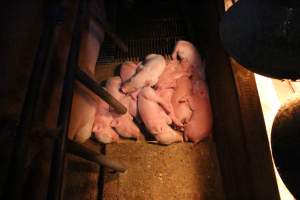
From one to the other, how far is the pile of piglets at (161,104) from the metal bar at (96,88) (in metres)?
0.14

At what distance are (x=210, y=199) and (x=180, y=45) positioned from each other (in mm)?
1428

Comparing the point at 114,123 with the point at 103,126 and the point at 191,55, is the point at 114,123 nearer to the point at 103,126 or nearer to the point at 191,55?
the point at 103,126

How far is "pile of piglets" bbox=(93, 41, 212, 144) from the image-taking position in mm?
2129

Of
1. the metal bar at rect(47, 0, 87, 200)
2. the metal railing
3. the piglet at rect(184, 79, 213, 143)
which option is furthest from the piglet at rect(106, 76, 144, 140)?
the metal bar at rect(47, 0, 87, 200)

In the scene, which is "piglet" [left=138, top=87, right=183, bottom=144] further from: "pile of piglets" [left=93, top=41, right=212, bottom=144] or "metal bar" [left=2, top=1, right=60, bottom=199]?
"metal bar" [left=2, top=1, right=60, bottom=199]

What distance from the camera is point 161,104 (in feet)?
7.16

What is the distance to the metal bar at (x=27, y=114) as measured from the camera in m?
0.96

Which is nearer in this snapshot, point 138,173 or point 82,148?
point 82,148

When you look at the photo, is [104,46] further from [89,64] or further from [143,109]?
[143,109]

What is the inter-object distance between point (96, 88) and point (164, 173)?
0.95 meters

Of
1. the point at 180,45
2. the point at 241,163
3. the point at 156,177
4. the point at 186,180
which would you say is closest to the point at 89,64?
the point at 180,45

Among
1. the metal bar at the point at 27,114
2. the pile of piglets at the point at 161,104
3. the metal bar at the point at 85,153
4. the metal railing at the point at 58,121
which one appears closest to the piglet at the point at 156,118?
the pile of piglets at the point at 161,104

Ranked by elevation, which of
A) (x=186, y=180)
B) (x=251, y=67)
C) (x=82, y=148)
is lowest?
(x=186, y=180)

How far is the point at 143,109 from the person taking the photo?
7.03 feet
